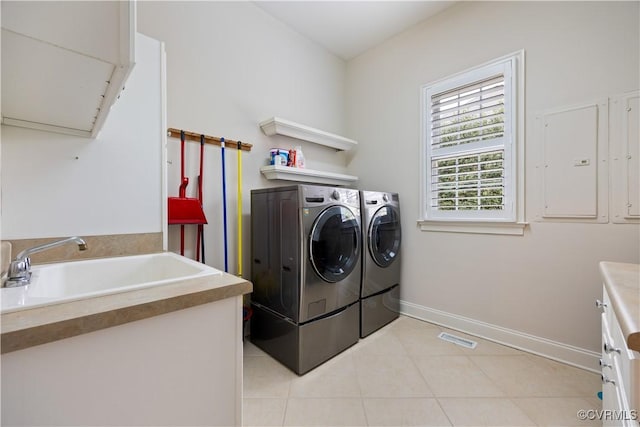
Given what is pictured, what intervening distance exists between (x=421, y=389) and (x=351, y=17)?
3.03 meters

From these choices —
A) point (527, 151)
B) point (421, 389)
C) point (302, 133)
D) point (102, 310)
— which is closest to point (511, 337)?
point (421, 389)

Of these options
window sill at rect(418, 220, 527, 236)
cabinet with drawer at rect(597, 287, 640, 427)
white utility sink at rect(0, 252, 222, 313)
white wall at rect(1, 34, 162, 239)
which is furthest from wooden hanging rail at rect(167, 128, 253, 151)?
cabinet with drawer at rect(597, 287, 640, 427)

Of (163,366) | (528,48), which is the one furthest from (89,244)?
(528,48)

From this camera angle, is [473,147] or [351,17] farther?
[351,17]

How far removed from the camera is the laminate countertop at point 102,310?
0.58 meters

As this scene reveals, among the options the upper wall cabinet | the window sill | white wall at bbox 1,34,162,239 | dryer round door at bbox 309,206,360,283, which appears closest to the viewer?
the upper wall cabinet

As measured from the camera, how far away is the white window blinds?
83.3 inches

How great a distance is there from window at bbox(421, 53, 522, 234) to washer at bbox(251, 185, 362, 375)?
34.6 inches

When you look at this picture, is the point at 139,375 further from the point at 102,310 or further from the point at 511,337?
the point at 511,337

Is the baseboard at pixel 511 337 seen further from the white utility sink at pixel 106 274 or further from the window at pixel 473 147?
the white utility sink at pixel 106 274

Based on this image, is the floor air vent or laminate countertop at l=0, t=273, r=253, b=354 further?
the floor air vent

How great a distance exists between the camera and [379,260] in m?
2.40

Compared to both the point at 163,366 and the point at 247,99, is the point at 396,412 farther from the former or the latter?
the point at 247,99
